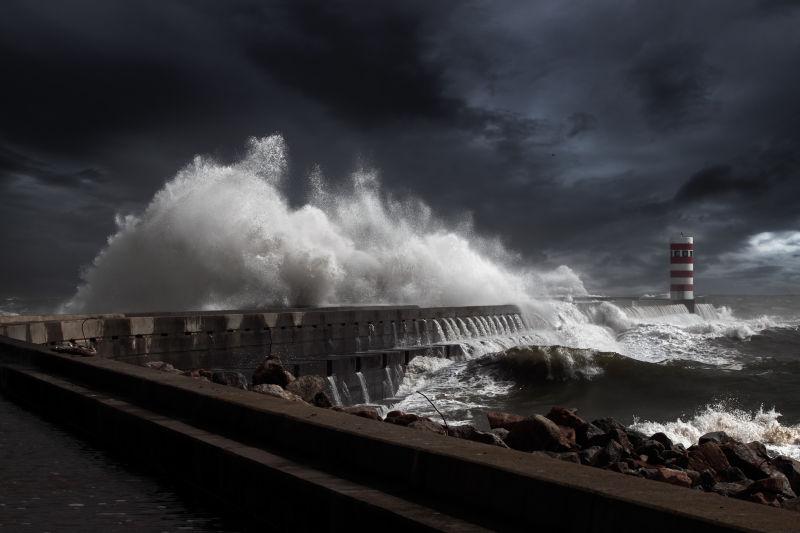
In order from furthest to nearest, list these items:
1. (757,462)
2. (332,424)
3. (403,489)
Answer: (757,462) < (332,424) < (403,489)

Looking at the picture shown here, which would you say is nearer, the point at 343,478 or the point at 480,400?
the point at 343,478

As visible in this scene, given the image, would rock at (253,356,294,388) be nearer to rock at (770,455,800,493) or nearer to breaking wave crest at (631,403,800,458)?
breaking wave crest at (631,403,800,458)

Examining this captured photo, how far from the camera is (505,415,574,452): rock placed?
19.5 ft

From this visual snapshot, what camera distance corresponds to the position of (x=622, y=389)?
14.4 meters

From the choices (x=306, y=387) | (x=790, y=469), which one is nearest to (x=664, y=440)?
(x=790, y=469)

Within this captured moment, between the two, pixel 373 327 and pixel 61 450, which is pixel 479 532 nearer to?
pixel 61 450

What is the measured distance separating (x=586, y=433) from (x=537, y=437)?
787 millimetres

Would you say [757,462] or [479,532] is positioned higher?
[479,532]

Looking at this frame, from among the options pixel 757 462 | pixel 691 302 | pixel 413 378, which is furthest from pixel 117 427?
pixel 691 302

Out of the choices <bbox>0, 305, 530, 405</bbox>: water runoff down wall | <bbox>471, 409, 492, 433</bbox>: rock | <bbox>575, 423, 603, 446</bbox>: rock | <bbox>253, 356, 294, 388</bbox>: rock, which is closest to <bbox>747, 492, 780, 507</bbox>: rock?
<bbox>575, 423, 603, 446</bbox>: rock

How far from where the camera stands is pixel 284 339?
1301cm

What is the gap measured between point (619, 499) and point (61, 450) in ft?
12.1

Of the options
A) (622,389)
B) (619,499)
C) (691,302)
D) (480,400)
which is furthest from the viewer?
(691,302)

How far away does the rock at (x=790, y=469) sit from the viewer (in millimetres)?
5527
